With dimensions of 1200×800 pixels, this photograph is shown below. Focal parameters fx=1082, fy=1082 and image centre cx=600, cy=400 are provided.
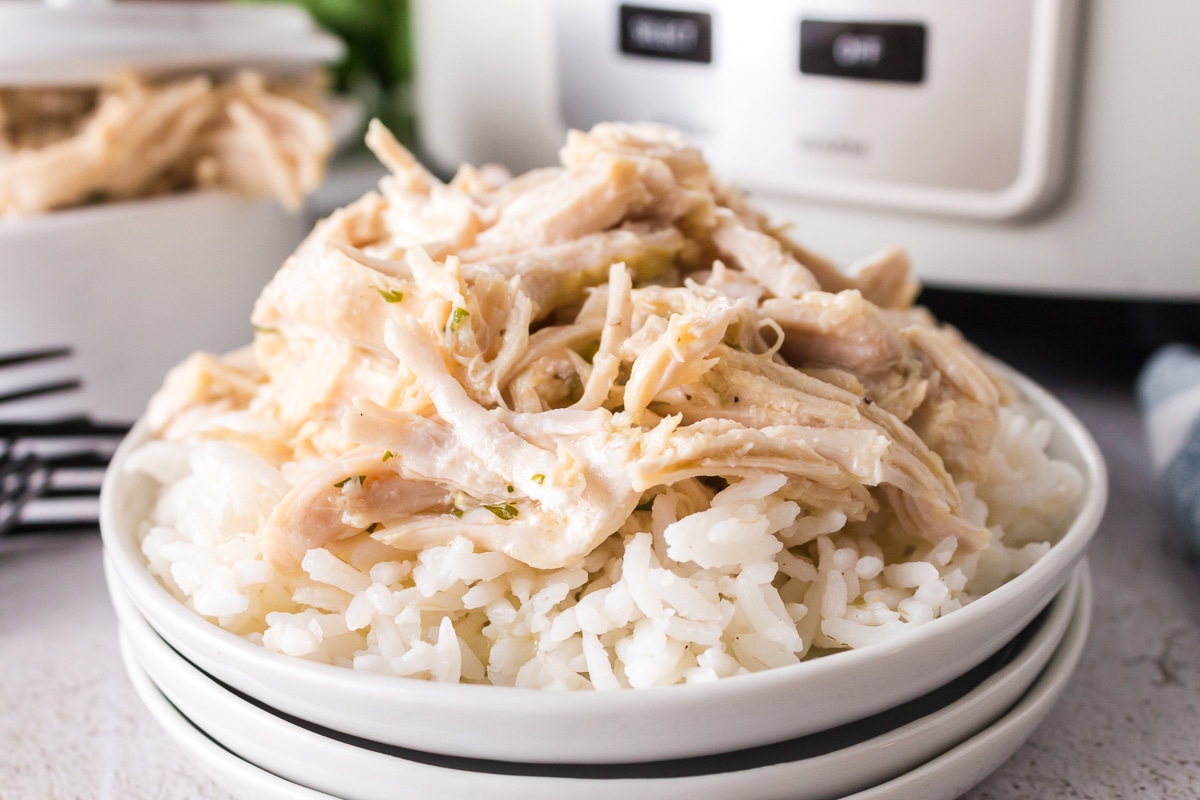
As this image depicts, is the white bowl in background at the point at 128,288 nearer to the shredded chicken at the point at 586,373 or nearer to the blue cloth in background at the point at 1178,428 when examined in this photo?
the shredded chicken at the point at 586,373

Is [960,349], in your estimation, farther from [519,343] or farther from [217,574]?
[217,574]

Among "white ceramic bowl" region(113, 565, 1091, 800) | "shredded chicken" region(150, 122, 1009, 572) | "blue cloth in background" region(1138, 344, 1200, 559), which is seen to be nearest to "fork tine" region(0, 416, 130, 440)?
"shredded chicken" region(150, 122, 1009, 572)

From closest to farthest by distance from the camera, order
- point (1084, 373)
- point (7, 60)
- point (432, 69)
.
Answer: point (7, 60) < point (1084, 373) < point (432, 69)

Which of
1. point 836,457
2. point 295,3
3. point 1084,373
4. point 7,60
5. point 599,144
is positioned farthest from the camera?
point 295,3

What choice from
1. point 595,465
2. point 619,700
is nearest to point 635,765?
point 619,700

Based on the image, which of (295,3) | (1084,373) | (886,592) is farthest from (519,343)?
(295,3)

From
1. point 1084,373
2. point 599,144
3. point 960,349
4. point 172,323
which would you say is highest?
point 599,144

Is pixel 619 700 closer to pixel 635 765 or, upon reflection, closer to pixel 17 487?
pixel 635 765
